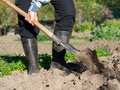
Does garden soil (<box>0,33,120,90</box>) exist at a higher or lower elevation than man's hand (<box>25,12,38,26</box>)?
lower

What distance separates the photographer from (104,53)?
923 cm

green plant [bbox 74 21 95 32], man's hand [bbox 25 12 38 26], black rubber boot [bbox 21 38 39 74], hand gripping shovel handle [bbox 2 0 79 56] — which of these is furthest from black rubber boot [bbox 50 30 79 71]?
green plant [bbox 74 21 95 32]

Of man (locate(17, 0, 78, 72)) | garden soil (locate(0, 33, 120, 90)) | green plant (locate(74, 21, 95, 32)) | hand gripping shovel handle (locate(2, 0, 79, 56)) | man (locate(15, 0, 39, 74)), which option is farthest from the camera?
green plant (locate(74, 21, 95, 32))

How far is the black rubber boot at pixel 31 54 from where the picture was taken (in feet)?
22.5

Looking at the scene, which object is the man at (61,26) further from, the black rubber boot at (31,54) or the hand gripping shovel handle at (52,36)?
the hand gripping shovel handle at (52,36)

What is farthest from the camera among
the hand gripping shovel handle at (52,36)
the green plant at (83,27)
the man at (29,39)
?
the green plant at (83,27)

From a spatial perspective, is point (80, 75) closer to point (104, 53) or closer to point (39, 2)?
point (39, 2)

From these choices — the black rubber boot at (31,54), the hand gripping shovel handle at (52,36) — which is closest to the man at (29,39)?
the black rubber boot at (31,54)

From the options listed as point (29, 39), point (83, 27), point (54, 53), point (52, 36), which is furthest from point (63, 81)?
point (83, 27)

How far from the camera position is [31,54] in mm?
6914

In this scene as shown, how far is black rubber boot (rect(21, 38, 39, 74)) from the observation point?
685 centimetres

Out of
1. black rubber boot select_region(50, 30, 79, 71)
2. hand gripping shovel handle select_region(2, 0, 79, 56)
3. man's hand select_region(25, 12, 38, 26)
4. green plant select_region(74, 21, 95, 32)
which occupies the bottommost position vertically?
green plant select_region(74, 21, 95, 32)

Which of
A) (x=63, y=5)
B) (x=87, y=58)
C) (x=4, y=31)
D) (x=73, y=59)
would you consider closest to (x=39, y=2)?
(x=63, y=5)

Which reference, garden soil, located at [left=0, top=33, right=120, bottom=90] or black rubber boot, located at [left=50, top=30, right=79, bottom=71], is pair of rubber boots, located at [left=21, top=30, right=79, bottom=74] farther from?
garden soil, located at [left=0, top=33, right=120, bottom=90]
